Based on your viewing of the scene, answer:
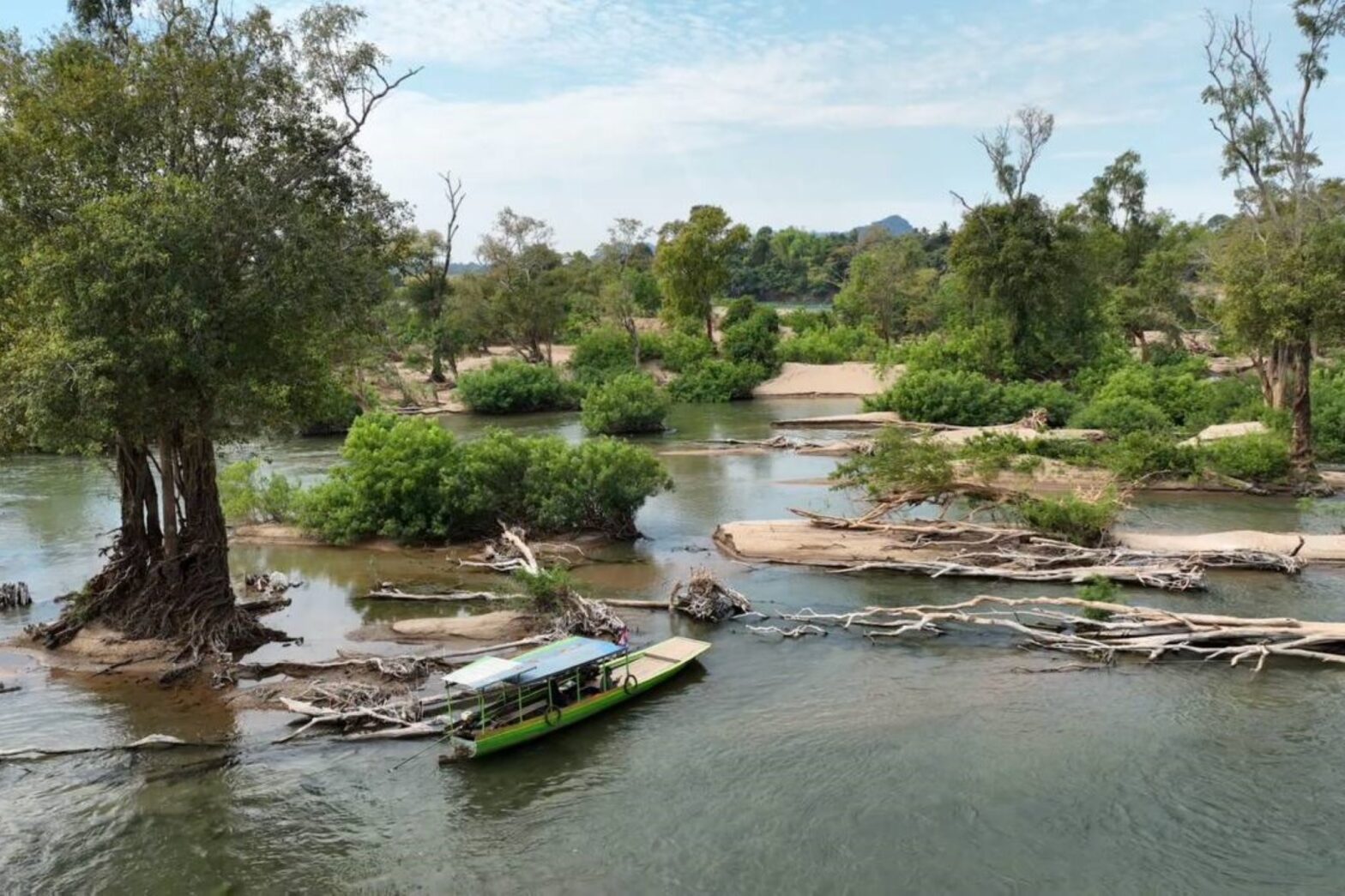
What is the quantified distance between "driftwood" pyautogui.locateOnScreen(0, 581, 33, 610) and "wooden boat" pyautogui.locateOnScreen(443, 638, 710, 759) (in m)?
12.7

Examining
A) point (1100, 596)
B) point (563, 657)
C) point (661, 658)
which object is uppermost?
point (563, 657)

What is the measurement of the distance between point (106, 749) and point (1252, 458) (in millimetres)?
32411

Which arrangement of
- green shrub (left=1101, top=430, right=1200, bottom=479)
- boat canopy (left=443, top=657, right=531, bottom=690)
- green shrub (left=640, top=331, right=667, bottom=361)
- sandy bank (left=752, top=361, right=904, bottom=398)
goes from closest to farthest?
1. boat canopy (left=443, top=657, right=531, bottom=690)
2. green shrub (left=1101, top=430, right=1200, bottom=479)
3. sandy bank (left=752, top=361, right=904, bottom=398)
4. green shrub (left=640, top=331, right=667, bottom=361)

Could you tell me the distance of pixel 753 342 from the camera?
7356cm

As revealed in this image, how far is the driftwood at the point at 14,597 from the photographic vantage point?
23.4 meters

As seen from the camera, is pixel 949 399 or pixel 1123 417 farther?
pixel 949 399

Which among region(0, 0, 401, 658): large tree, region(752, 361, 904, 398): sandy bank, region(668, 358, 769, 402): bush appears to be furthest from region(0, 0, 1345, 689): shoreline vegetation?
region(668, 358, 769, 402): bush

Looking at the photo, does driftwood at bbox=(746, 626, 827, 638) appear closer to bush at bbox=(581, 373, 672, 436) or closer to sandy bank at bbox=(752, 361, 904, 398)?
bush at bbox=(581, 373, 672, 436)

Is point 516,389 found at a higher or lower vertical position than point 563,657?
higher

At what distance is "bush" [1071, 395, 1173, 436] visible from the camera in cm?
4112

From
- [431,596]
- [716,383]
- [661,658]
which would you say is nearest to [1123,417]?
[661,658]

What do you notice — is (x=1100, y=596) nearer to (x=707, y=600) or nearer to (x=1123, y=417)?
(x=707, y=600)

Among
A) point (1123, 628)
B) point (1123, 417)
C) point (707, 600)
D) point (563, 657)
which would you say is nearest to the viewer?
point (563, 657)

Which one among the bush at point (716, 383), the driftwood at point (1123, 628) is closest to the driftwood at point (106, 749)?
the driftwood at point (1123, 628)
